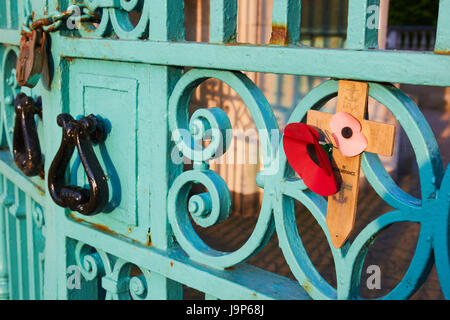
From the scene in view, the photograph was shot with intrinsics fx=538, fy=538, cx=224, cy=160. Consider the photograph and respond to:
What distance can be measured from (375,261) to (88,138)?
356 centimetres

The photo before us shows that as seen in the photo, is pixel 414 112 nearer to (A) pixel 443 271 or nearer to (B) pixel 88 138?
(A) pixel 443 271

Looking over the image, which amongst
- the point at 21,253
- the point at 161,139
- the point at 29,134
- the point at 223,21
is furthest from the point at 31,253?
the point at 223,21

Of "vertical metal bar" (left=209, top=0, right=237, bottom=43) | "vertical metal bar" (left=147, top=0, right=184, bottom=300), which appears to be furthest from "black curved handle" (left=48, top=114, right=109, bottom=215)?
"vertical metal bar" (left=209, top=0, right=237, bottom=43)

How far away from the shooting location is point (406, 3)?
1703 cm

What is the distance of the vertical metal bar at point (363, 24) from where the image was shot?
2.74 ft

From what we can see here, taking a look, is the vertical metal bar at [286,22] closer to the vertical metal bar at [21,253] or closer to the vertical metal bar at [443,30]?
the vertical metal bar at [443,30]

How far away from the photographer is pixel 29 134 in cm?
153

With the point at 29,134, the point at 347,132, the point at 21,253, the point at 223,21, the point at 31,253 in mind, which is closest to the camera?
the point at 347,132

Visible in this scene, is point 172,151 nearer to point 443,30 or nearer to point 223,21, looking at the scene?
point 223,21

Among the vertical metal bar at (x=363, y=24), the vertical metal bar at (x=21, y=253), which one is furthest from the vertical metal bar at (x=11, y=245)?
the vertical metal bar at (x=363, y=24)

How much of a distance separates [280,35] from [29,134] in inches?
35.3

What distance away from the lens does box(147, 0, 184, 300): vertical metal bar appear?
Result: 3.66 ft

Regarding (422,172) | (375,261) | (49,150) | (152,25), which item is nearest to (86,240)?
(49,150)

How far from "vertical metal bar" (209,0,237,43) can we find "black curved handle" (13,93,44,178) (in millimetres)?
745
